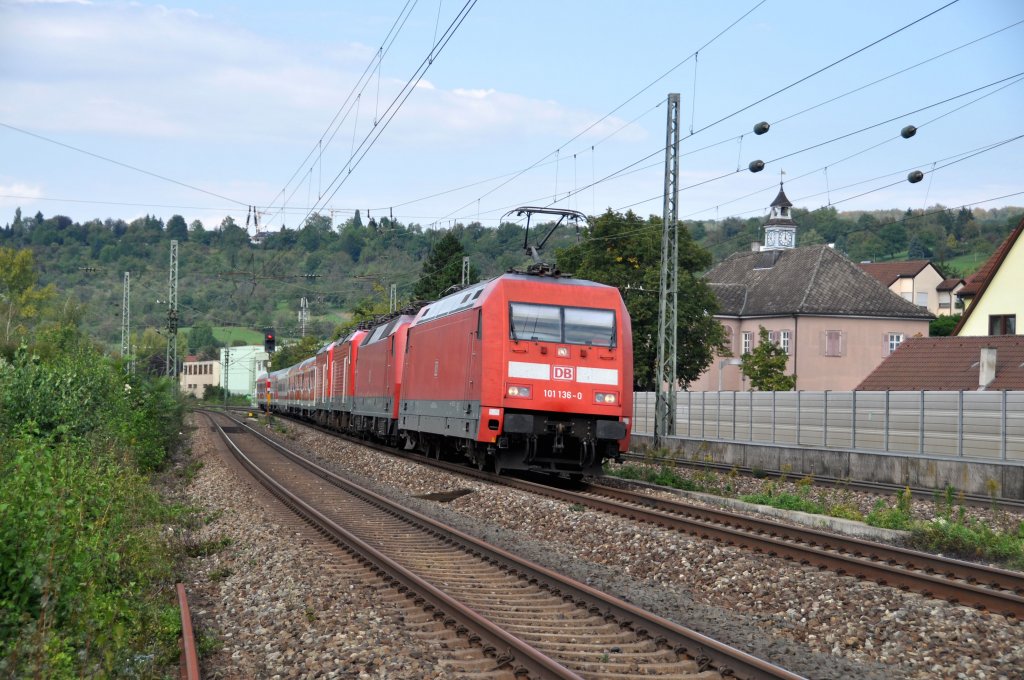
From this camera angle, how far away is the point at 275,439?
38.2 meters

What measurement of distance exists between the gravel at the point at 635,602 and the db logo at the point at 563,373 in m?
3.64

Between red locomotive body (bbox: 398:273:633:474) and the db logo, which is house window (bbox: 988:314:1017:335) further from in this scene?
the db logo

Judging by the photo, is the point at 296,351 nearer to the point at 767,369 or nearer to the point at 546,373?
the point at 767,369

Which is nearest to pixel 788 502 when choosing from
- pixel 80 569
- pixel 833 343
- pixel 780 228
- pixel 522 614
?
pixel 522 614

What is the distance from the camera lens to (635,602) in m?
9.22

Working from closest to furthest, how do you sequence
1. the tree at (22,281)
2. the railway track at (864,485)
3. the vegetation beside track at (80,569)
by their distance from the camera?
the vegetation beside track at (80,569) < the railway track at (864,485) < the tree at (22,281)

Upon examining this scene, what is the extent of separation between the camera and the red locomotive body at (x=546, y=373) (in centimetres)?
1739

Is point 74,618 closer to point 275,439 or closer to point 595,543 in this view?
point 595,543

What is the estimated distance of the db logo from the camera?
695 inches

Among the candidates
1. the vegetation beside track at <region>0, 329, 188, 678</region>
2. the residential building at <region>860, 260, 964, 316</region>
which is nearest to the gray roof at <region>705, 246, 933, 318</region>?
the residential building at <region>860, 260, 964, 316</region>

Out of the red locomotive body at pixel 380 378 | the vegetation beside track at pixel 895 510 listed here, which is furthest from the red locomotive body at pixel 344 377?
the vegetation beside track at pixel 895 510

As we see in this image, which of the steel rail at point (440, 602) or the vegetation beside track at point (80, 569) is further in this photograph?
the steel rail at point (440, 602)

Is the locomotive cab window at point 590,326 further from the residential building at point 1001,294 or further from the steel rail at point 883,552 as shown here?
the residential building at point 1001,294

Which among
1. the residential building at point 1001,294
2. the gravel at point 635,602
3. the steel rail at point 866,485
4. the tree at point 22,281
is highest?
the tree at point 22,281
